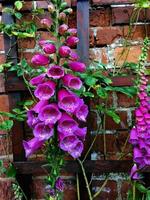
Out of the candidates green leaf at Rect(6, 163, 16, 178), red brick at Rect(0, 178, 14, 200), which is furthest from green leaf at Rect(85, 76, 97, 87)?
red brick at Rect(0, 178, 14, 200)

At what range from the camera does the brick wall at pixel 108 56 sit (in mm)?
1296

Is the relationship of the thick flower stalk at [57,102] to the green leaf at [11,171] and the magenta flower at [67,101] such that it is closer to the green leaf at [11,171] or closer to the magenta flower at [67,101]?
the magenta flower at [67,101]

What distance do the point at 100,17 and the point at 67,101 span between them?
503mm

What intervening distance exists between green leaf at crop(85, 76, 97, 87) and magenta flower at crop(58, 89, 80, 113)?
0.20 metres

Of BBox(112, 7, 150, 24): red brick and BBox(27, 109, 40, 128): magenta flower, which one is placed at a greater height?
BBox(112, 7, 150, 24): red brick

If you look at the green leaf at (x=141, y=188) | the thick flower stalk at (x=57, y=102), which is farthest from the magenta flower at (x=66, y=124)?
the green leaf at (x=141, y=188)

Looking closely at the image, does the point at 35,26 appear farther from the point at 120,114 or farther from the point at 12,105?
the point at 120,114

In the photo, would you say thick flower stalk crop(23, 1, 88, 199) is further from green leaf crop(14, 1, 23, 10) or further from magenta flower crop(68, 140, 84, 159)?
green leaf crop(14, 1, 23, 10)

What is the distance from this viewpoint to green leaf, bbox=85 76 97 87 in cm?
111

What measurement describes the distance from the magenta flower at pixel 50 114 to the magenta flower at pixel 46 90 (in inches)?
1.0

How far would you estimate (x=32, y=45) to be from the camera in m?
1.31

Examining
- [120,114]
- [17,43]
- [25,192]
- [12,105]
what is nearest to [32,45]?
[17,43]

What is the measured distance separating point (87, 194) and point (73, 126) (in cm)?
49

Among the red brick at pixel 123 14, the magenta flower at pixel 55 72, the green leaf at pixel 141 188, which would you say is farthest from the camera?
the red brick at pixel 123 14
